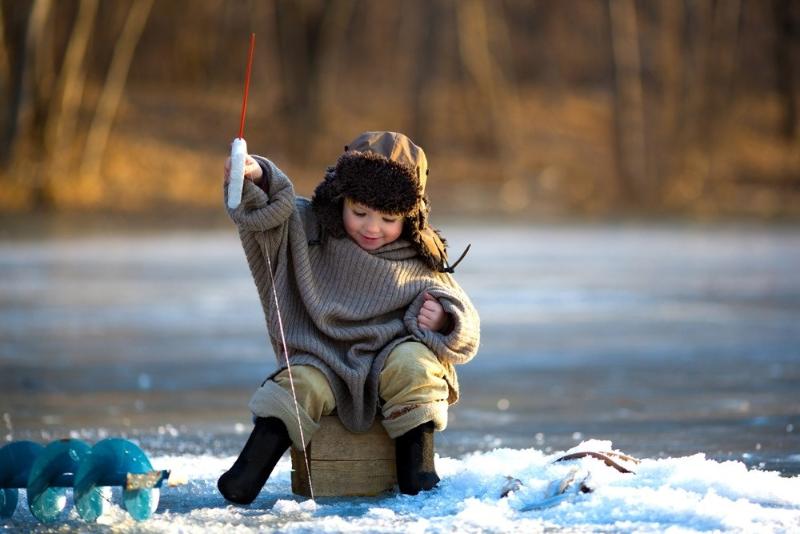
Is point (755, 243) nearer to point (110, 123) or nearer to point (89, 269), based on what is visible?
point (89, 269)

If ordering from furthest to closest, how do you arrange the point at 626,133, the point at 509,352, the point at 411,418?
the point at 626,133 → the point at 509,352 → the point at 411,418

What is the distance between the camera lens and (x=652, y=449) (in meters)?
5.20

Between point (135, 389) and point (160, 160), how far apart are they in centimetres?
2104

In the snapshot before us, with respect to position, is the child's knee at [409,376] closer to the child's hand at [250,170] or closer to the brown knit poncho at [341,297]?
the brown knit poncho at [341,297]

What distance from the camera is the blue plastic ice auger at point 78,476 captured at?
12.3ft

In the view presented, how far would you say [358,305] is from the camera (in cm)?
438

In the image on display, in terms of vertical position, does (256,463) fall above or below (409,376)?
below

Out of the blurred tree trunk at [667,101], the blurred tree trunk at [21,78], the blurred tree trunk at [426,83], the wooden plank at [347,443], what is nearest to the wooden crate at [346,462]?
the wooden plank at [347,443]

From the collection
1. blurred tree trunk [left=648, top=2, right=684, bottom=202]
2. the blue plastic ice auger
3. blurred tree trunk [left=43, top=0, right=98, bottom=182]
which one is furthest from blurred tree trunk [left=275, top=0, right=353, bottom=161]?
the blue plastic ice auger

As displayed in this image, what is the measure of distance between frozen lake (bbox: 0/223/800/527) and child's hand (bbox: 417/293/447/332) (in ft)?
2.20

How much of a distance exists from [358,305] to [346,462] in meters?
0.45

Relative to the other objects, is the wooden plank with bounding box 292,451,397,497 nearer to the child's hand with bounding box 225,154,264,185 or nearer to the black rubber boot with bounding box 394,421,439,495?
the black rubber boot with bounding box 394,421,439,495

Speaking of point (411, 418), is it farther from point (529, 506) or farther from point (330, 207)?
point (330, 207)

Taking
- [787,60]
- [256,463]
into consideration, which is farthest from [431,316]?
[787,60]
